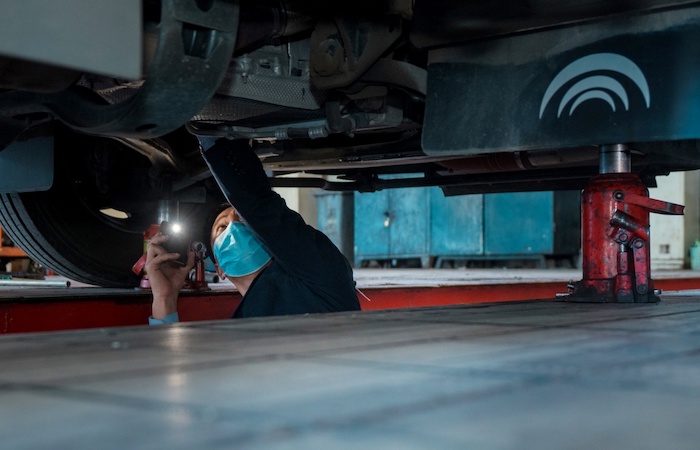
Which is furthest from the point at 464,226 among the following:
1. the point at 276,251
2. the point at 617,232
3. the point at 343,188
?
the point at 617,232

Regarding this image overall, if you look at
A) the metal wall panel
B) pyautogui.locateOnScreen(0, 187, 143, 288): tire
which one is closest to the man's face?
pyautogui.locateOnScreen(0, 187, 143, 288): tire

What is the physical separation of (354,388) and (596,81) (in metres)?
1.45

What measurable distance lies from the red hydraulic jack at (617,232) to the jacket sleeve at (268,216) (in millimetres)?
862

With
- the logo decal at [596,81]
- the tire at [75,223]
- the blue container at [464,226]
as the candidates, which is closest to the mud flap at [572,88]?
the logo decal at [596,81]

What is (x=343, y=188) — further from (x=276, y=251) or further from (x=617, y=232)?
(x=617, y=232)

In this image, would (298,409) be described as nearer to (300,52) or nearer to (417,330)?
(417,330)

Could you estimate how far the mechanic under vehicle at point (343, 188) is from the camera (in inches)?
35.6

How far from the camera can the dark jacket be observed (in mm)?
2764

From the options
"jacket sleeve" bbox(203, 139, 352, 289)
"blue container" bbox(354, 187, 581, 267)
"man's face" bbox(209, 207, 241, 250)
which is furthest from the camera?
"blue container" bbox(354, 187, 581, 267)

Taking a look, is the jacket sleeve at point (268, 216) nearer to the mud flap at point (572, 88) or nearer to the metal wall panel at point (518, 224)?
A: the mud flap at point (572, 88)

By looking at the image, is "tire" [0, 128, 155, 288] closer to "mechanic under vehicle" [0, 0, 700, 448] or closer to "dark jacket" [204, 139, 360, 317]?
"mechanic under vehicle" [0, 0, 700, 448]

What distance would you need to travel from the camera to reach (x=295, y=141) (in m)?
3.68

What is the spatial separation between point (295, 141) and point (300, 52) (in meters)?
1.09

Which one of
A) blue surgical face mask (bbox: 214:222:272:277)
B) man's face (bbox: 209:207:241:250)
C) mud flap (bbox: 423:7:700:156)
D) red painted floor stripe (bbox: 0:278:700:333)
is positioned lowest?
red painted floor stripe (bbox: 0:278:700:333)
